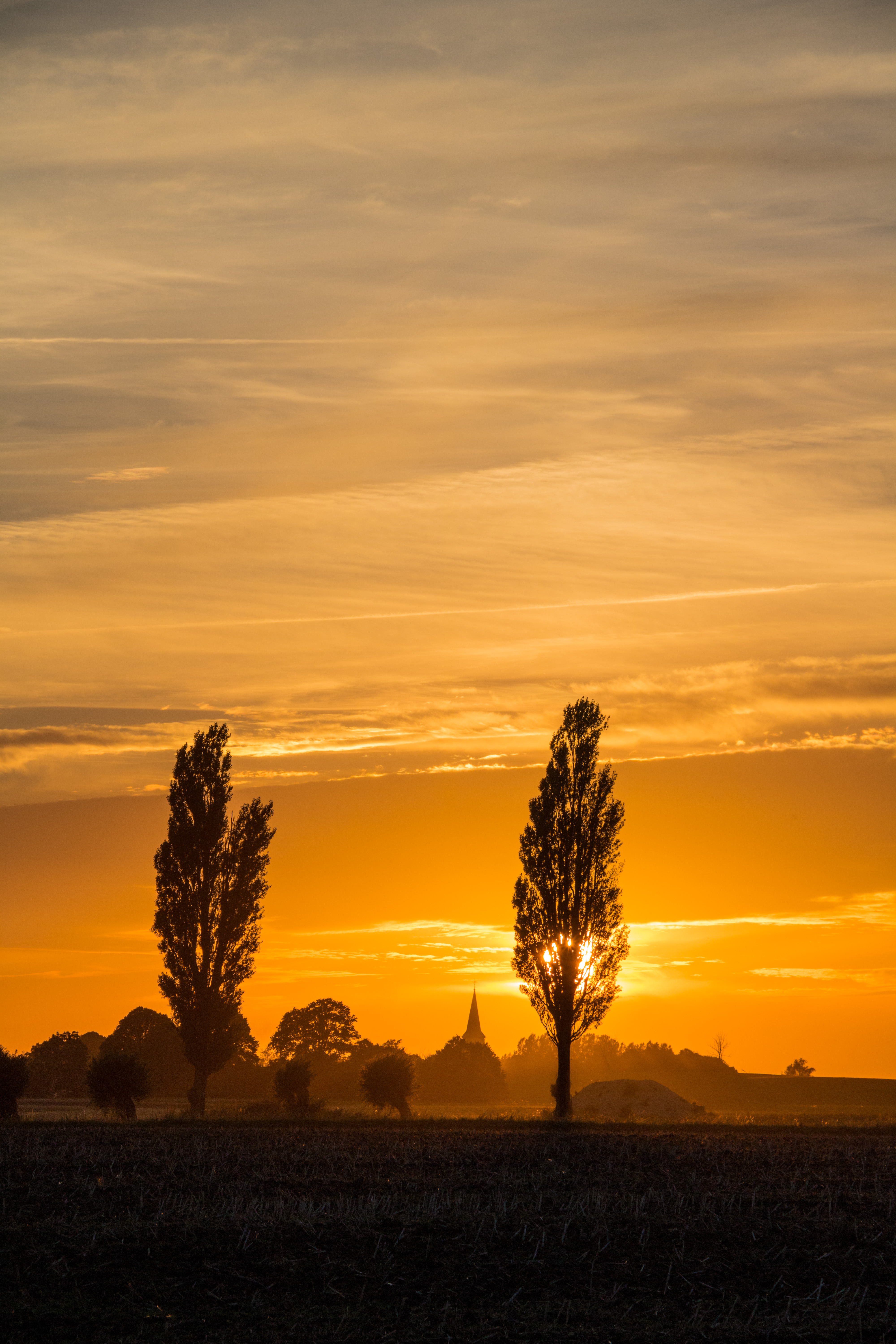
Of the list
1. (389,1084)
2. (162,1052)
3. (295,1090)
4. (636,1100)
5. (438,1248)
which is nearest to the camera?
(438,1248)

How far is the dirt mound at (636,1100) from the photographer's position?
68.2 meters

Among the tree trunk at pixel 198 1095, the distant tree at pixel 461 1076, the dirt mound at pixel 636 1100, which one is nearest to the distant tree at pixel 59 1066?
the distant tree at pixel 461 1076

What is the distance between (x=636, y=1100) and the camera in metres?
70.2

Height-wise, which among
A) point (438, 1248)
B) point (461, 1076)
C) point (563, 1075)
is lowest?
point (461, 1076)

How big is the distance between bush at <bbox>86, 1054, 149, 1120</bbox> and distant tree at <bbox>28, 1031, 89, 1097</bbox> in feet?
182

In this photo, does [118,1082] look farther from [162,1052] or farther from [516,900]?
[162,1052]

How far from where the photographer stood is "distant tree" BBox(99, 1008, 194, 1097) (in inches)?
3317

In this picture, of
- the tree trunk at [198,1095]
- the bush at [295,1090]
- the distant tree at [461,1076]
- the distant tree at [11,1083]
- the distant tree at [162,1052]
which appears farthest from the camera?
the distant tree at [461,1076]

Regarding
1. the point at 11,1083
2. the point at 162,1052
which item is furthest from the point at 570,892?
the point at 162,1052

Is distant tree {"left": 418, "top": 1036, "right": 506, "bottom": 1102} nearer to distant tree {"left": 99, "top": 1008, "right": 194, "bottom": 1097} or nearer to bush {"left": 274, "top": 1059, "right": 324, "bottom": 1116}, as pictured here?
distant tree {"left": 99, "top": 1008, "right": 194, "bottom": 1097}

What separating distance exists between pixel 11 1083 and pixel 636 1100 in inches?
1712

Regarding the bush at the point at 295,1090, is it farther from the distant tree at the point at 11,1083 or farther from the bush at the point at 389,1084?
the distant tree at the point at 11,1083

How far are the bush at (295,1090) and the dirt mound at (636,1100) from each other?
2571cm

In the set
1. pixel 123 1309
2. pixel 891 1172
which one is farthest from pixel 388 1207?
pixel 891 1172
